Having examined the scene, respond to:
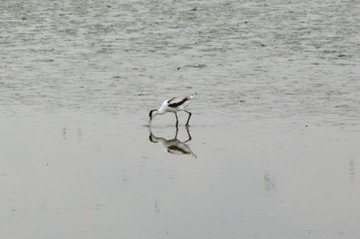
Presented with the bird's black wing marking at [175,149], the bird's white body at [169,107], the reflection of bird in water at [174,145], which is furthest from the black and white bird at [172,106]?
the bird's black wing marking at [175,149]

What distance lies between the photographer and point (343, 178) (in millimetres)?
15586

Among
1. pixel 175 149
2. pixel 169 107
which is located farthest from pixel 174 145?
pixel 169 107

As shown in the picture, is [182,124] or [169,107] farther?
[182,124]

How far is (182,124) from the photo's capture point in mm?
19859

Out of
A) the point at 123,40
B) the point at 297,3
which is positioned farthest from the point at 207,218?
the point at 297,3

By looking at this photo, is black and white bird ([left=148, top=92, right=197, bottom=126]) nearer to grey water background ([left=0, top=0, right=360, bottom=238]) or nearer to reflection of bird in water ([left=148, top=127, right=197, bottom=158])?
grey water background ([left=0, top=0, right=360, bottom=238])

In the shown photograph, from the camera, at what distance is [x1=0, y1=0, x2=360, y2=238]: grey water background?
13.9 metres

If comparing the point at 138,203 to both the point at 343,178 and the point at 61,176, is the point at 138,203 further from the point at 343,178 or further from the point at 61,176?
the point at 343,178

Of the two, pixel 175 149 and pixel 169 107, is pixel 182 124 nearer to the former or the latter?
pixel 169 107

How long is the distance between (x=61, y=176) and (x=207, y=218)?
2980 millimetres

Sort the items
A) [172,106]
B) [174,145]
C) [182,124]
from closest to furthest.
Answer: [174,145] → [172,106] → [182,124]

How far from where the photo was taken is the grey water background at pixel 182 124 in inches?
547

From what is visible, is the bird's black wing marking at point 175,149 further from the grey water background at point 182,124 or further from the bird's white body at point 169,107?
the bird's white body at point 169,107

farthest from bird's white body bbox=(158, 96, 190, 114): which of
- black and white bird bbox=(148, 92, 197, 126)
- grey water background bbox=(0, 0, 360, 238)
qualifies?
grey water background bbox=(0, 0, 360, 238)
